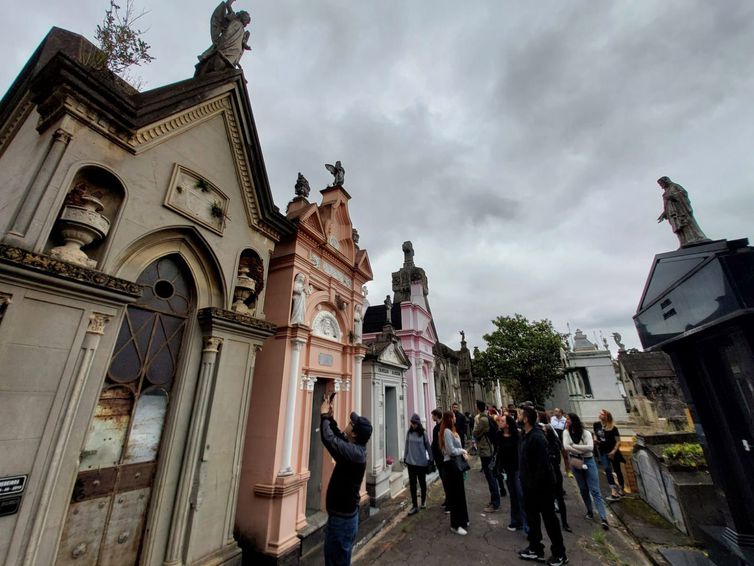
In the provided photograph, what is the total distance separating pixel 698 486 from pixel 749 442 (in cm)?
210

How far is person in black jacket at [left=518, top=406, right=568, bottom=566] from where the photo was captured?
422cm

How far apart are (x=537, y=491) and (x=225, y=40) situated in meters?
9.18

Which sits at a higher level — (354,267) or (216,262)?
(354,267)

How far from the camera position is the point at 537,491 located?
4285mm

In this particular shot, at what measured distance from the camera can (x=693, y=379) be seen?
392cm

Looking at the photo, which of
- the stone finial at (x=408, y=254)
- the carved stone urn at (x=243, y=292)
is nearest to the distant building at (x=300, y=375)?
the carved stone urn at (x=243, y=292)

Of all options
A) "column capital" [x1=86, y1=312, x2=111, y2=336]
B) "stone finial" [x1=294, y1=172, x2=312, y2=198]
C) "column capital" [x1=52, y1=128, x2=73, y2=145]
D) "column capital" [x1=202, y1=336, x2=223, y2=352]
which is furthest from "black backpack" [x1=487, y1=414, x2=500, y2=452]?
"column capital" [x1=52, y1=128, x2=73, y2=145]

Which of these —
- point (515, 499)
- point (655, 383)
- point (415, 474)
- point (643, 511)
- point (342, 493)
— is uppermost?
point (655, 383)

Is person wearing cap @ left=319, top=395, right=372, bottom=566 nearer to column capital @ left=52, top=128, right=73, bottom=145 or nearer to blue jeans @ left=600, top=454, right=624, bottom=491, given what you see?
column capital @ left=52, top=128, right=73, bottom=145

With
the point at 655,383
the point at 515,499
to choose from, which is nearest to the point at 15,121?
the point at 515,499

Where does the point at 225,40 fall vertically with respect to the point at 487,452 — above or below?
above

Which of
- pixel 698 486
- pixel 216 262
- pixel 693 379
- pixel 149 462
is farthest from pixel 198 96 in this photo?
pixel 698 486

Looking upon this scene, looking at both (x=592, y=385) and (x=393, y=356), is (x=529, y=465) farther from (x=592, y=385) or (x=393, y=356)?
(x=592, y=385)

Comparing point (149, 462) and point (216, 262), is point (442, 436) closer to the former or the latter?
point (149, 462)
